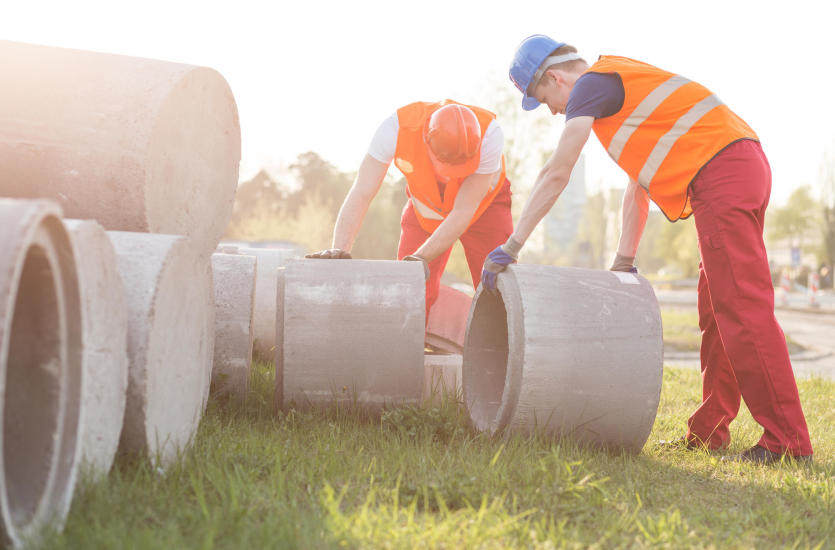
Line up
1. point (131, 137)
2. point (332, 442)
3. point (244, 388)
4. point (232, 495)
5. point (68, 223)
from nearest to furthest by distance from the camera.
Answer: point (68, 223)
point (232, 495)
point (131, 137)
point (332, 442)
point (244, 388)

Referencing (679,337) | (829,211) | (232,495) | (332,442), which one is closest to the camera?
(232,495)

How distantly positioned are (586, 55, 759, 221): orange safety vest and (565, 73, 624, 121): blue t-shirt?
0.04 meters

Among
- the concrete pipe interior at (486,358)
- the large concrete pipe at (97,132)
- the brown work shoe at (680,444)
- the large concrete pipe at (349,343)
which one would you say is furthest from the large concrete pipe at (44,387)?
the brown work shoe at (680,444)

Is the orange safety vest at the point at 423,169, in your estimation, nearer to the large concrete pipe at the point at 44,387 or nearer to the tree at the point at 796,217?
the large concrete pipe at the point at 44,387

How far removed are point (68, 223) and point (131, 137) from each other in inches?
36.9

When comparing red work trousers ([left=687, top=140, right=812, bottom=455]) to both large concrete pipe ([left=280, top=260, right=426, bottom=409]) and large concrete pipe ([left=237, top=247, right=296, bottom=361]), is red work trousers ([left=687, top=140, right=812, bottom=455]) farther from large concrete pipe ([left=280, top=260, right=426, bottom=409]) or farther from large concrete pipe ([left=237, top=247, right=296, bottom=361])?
large concrete pipe ([left=237, top=247, right=296, bottom=361])

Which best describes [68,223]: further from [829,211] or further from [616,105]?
[829,211]

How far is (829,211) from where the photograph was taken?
47.8 m

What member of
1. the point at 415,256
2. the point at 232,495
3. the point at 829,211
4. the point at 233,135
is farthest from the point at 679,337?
the point at 829,211

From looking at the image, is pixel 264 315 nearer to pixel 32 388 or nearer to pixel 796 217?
pixel 32 388

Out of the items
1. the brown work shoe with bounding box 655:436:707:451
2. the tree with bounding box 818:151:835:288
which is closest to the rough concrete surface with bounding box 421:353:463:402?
the brown work shoe with bounding box 655:436:707:451

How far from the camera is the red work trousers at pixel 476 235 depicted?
564cm

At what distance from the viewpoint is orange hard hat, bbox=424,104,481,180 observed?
470 cm

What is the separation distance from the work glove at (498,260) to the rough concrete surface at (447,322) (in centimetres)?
192
